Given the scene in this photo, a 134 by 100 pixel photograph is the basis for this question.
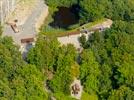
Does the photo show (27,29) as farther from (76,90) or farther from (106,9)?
(76,90)

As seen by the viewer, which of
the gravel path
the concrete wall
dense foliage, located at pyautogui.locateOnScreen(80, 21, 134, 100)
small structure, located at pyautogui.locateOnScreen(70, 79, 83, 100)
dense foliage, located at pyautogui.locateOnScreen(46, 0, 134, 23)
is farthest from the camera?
dense foliage, located at pyautogui.locateOnScreen(46, 0, 134, 23)

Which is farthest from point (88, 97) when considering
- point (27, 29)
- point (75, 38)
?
point (27, 29)

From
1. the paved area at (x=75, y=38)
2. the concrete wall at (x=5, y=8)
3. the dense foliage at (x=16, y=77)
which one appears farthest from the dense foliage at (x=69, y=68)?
the concrete wall at (x=5, y=8)

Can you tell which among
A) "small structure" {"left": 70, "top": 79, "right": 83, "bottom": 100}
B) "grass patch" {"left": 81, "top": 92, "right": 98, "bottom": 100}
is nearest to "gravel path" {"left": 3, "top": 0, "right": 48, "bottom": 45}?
"small structure" {"left": 70, "top": 79, "right": 83, "bottom": 100}

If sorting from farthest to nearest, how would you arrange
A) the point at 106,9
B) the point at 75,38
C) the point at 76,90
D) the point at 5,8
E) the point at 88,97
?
the point at 106,9, the point at 5,8, the point at 75,38, the point at 76,90, the point at 88,97

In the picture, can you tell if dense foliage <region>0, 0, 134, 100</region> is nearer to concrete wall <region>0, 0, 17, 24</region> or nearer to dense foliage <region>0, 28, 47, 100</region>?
dense foliage <region>0, 28, 47, 100</region>

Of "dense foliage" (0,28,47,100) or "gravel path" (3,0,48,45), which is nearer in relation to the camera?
"dense foliage" (0,28,47,100)

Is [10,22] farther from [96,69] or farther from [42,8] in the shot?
[96,69]

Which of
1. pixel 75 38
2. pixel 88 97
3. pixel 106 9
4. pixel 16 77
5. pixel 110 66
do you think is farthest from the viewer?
pixel 106 9

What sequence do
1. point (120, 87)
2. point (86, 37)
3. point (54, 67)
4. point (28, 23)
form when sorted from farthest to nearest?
point (28, 23)
point (86, 37)
point (54, 67)
point (120, 87)

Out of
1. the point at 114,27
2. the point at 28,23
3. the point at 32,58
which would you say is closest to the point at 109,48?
the point at 114,27

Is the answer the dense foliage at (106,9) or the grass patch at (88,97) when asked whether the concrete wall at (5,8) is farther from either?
the grass patch at (88,97)
